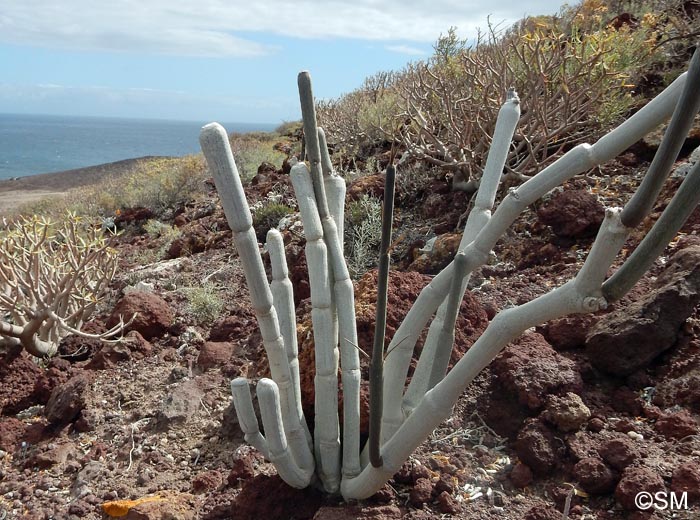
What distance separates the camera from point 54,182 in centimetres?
2953

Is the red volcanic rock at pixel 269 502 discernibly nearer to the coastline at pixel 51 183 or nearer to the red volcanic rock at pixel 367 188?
the red volcanic rock at pixel 367 188

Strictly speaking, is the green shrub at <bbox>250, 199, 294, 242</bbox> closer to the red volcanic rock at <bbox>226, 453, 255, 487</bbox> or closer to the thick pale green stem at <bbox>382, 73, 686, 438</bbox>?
the red volcanic rock at <bbox>226, 453, 255, 487</bbox>

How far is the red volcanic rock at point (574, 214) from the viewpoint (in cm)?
385

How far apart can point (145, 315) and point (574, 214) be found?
2.97 meters

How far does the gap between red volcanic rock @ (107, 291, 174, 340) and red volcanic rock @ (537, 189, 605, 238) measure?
2745 mm

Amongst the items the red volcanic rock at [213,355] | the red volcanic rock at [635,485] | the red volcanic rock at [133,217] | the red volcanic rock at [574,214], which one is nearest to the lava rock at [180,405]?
the red volcanic rock at [213,355]

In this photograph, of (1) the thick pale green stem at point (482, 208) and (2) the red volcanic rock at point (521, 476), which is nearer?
(1) the thick pale green stem at point (482, 208)

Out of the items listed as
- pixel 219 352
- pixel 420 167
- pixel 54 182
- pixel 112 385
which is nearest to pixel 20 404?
pixel 112 385

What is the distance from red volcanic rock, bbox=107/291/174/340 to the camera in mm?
4246

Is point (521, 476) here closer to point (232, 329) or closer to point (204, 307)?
point (232, 329)

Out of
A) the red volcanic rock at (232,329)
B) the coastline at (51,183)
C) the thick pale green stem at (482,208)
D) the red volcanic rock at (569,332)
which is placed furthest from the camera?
the coastline at (51,183)

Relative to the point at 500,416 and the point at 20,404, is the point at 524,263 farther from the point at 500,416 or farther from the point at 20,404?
the point at 20,404

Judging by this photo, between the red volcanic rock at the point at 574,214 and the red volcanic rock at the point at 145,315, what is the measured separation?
9.01 ft

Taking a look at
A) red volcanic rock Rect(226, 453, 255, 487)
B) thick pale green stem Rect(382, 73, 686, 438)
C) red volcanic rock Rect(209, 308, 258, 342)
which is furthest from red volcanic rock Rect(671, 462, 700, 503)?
red volcanic rock Rect(209, 308, 258, 342)
